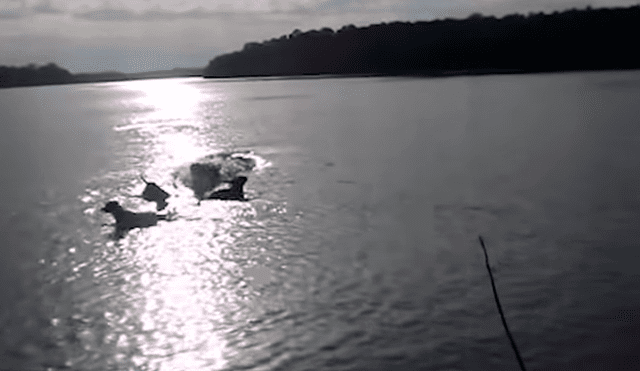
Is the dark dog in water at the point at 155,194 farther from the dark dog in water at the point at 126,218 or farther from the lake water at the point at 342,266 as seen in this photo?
the dark dog in water at the point at 126,218

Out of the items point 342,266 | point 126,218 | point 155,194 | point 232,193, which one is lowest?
point 342,266

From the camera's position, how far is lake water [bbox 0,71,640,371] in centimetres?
1941

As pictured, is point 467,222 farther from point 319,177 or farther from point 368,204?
point 319,177

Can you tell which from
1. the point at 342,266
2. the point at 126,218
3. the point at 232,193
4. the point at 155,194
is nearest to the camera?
the point at 342,266

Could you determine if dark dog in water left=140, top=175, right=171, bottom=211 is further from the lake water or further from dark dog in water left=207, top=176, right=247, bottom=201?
dark dog in water left=207, top=176, right=247, bottom=201

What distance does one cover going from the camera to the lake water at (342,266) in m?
19.4

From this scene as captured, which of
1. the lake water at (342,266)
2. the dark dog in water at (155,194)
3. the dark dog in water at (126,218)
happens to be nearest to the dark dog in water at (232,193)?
the lake water at (342,266)

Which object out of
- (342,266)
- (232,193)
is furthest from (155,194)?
(342,266)

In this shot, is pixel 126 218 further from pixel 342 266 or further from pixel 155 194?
pixel 342 266

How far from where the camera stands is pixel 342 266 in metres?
27.7

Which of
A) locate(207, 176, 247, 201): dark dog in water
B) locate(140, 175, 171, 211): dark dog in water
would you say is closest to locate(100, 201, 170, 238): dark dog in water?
locate(207, 176, 247, 201): dark dog in water

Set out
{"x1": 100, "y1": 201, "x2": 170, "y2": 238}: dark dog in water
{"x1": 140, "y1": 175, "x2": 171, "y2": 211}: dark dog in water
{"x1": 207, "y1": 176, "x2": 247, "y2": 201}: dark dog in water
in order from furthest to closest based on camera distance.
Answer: {"x1": 140, "y1": 175, "x2": 171, "y2": 211}: dark dog in water
{"x1": 207, "y1": 176, "x2": 247, "y2": 201}: dark dog in water
{"x1": 100, "y1": 201, "x2": 170, "y2": 238}: dark dog in water

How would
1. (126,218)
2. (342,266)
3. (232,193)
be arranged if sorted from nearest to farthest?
1. (342,266)
2. (126,218)
3. (232,193)

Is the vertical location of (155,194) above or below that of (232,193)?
below
